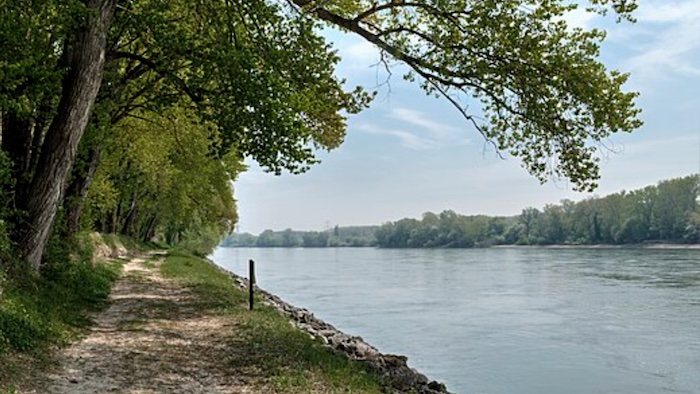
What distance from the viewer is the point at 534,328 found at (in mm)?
22141

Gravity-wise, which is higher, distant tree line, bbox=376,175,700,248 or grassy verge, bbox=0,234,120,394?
distant tree line, bbox=376,175,700,248

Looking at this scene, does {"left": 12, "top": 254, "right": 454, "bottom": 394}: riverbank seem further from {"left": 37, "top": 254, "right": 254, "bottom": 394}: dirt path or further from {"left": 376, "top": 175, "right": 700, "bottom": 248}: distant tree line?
{"left": 376, "top": 175, "right": 700, "bottom": 248}: distant tree line

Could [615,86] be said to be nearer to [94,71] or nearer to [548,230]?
[94,71]

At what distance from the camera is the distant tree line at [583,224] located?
326 ft

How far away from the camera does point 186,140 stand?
25.6 meters

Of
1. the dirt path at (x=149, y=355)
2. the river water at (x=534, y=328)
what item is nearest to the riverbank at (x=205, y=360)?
the dirt path at (x=149, y=355)

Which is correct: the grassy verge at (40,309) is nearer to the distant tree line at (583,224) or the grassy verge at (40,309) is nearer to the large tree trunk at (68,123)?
the large tree trunk at (68,123)

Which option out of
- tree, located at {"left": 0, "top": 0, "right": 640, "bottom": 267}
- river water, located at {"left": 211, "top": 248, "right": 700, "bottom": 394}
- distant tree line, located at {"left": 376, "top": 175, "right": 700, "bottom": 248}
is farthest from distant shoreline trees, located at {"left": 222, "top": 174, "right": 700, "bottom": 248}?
tree, located at {"left": 0, "top": 0, "right": 640, "bottom": 267}

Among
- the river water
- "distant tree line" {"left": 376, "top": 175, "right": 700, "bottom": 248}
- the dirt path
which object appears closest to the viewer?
the dirt path

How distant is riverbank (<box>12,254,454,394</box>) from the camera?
7617 millimetres

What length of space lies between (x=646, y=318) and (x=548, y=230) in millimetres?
97513

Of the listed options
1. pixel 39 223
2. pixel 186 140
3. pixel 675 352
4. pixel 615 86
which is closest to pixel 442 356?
pixel 675 352

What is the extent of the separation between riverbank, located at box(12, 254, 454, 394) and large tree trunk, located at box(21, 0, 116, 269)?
216 cm

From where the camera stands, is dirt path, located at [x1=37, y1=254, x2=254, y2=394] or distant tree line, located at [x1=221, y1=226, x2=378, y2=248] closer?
dirt path, located at [x1=37, y1=254, x2=254, y2=394]
